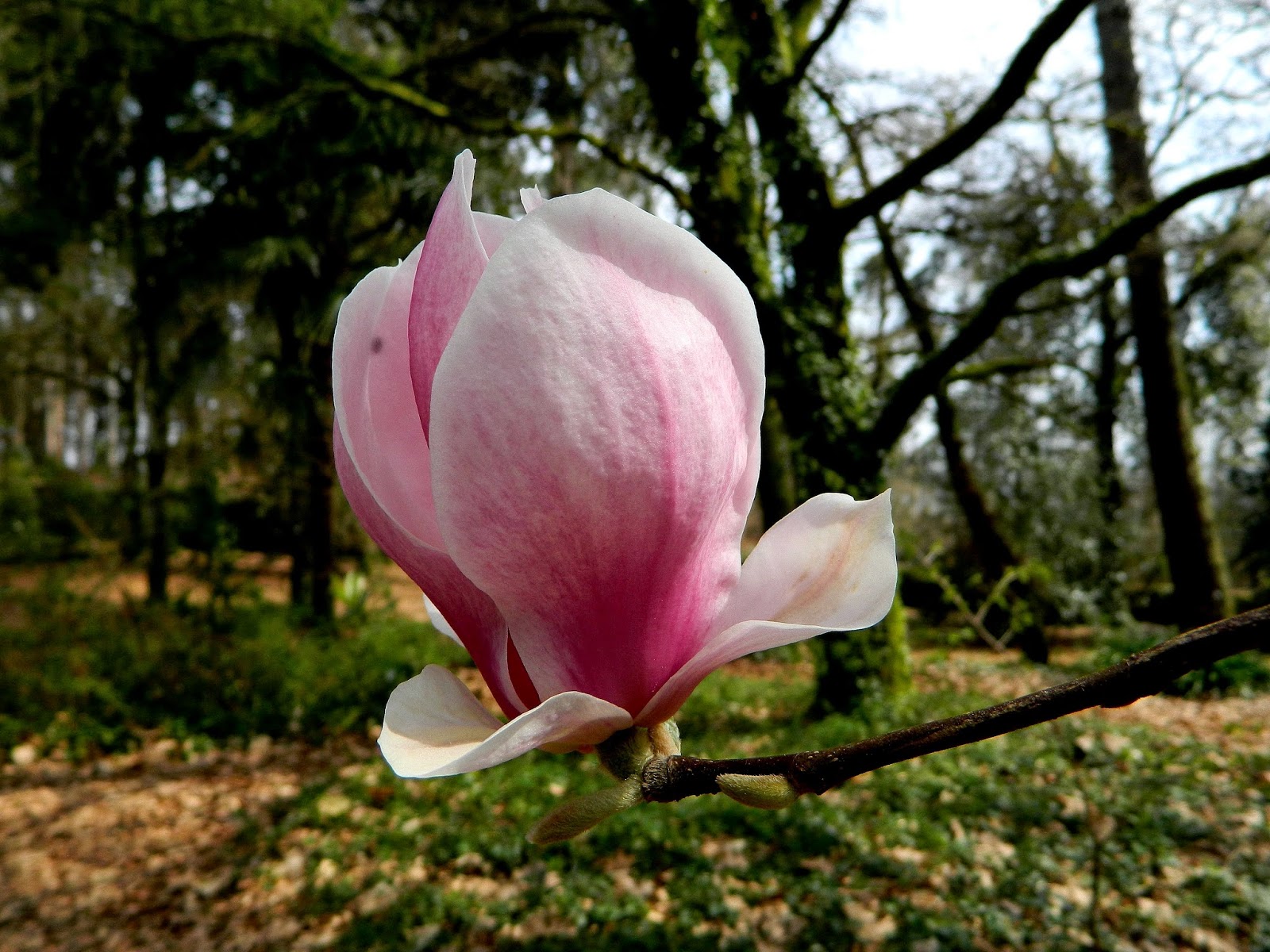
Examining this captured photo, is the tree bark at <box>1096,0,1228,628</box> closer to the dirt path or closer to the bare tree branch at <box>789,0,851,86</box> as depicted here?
the bare tree branch at <box>789,0,851,86</box>

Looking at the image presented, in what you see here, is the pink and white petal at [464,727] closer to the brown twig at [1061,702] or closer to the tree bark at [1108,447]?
the brown twig at [1061,702]

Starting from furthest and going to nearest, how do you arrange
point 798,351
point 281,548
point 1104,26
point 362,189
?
point 281,548
point 362,189
point 1104,26
point 798,351

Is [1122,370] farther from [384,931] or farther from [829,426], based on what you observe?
[384,931]

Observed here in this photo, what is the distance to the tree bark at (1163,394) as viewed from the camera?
288 inches

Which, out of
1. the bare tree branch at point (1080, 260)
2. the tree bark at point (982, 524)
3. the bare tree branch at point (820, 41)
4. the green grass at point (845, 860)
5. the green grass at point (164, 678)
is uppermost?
the bare tree branch at point (820, 41)

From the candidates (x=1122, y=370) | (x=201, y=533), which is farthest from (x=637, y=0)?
(x=1122, y=370)

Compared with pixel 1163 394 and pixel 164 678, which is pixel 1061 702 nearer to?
pixel 164 678

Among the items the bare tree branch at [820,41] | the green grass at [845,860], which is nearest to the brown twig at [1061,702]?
the green grass at [845,860]

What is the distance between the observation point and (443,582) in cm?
30

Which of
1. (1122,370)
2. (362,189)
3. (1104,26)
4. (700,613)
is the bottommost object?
(700,613)

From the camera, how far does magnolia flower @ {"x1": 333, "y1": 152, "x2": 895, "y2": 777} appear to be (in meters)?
0.25

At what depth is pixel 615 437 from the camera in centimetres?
26

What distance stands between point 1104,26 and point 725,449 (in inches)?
377

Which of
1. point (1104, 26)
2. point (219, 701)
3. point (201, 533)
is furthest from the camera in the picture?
point (1104, 26)
